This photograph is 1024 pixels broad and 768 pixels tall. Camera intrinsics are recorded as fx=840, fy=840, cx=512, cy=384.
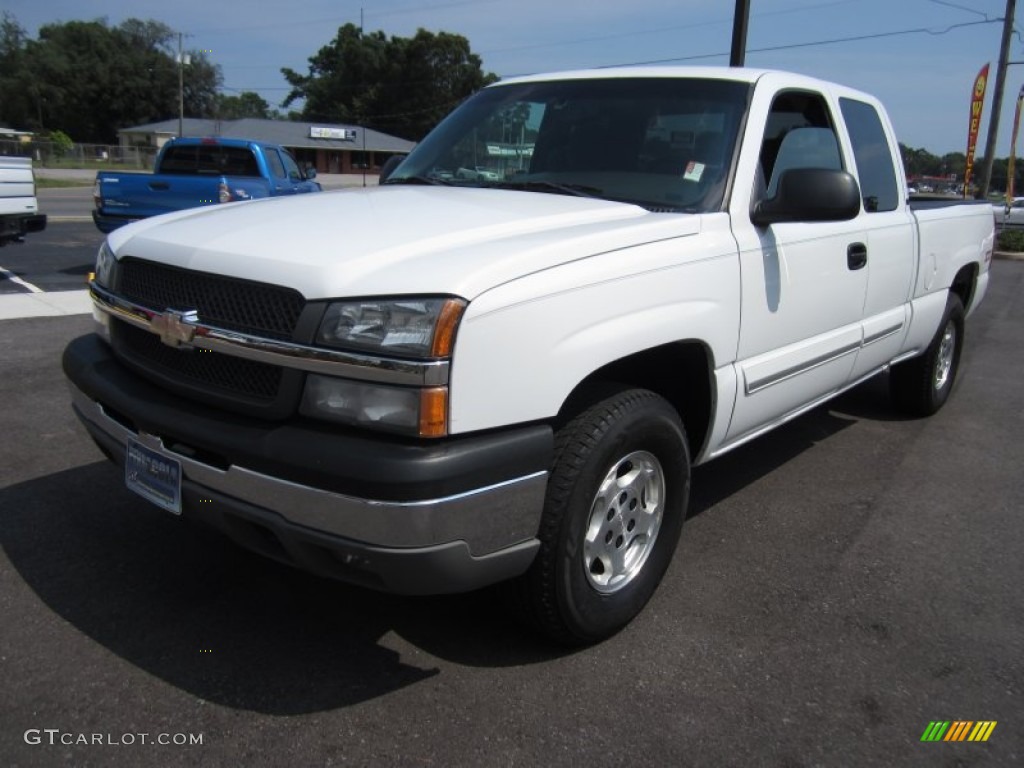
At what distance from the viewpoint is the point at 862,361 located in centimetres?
436

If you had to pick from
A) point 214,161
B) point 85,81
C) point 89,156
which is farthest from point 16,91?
point 214,161

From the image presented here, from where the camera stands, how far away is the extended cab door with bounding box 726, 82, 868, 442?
3.25 m

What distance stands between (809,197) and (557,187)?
3.18ft

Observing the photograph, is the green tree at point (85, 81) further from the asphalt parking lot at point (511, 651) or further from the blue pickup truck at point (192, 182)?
the asphalt parking lot at point (511, 651)

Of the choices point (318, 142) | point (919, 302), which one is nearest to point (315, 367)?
point (919, 302)

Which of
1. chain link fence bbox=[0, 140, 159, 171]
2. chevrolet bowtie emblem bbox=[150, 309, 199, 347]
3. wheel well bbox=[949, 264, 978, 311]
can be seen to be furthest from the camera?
chain link fence bbox=[0, 140, 159, 171]

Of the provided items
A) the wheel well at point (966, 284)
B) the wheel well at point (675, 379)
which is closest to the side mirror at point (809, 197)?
the wheel well at point (675, 379)

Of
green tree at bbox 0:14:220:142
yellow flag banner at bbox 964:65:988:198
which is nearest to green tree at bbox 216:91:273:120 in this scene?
green tree at bbox 0:14:220:142

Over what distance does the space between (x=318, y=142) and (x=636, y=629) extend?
238 ft

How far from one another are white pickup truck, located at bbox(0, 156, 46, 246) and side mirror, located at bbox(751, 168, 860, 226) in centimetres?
951

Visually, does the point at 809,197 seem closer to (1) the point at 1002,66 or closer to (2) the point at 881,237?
(2) the point at 881,237

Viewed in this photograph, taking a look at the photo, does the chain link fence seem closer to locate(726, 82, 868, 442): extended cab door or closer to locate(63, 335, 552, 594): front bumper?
locate(726, 82, 868, 442): extended cab door

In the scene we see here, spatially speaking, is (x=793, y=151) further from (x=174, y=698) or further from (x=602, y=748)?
(x=174, y=698)

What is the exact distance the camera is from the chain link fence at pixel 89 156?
5816 centimetres
